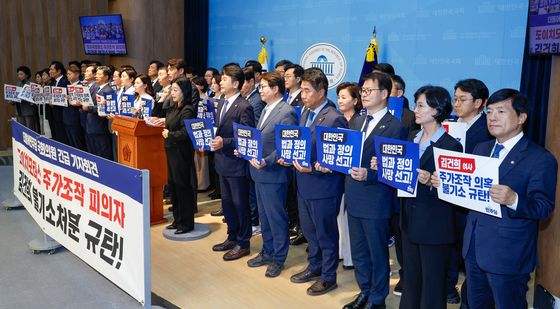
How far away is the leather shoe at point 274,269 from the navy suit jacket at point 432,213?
1.41 meters

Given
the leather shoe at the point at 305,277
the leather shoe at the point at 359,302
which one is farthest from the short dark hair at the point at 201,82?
the leather shoe at the point at 359,302

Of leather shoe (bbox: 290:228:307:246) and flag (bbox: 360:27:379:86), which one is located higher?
flag (bbox: 360:27:379:86)

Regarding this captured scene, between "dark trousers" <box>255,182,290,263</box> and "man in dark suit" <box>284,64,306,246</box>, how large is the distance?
622 mm

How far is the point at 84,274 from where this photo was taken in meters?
3.73

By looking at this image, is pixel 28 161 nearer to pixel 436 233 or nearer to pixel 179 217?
pixel 179 217

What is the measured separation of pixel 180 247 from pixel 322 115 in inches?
71.9

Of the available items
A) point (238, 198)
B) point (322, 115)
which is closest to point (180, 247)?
point (238, 198)

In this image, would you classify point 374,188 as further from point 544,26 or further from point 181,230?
point 181,230

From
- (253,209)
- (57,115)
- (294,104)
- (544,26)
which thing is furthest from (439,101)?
(57,115)

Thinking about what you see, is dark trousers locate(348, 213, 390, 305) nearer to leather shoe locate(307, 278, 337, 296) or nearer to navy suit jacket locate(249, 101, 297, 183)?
leather shoe locate(307, 278, 337, 296)

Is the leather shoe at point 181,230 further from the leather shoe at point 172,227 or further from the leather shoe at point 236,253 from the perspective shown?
the leather shoe at point 236,253

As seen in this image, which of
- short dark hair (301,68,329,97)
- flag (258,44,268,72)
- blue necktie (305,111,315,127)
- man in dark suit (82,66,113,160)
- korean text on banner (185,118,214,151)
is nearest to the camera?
short dark hair (301,68,329,97)

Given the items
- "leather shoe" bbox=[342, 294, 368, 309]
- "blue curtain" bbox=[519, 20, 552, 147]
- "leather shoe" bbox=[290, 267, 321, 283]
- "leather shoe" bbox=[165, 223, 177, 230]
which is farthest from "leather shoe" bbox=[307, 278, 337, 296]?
"blue curtain" bbox=[519, 20, 552, 147]

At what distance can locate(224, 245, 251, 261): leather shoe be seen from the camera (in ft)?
13.2
